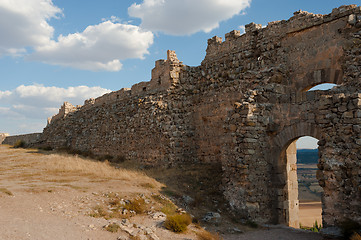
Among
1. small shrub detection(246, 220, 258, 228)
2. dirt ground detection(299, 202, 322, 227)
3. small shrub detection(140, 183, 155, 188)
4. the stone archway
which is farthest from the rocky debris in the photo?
dirt ground detection(299, 202, 322, 227)

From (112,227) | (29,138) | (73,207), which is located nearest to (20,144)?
(29,138)

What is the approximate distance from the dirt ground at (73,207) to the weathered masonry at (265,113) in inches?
57.9

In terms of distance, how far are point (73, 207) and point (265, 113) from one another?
6.31 m

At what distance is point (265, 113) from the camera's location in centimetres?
948

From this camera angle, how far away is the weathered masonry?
7505mm

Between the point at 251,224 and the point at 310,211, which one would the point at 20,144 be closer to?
the point at 251,224

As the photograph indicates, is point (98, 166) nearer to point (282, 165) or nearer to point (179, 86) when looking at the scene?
point (179, 86)

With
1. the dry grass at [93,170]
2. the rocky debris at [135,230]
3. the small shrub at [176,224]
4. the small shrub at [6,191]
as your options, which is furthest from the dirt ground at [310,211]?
the small shrub at [6,191]

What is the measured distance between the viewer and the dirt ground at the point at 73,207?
6176 millimetres

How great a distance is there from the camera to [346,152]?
7289mm

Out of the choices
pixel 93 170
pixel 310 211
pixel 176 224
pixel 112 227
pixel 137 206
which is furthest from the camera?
pixel 310 211

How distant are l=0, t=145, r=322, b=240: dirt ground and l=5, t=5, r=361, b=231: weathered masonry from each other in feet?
4.82

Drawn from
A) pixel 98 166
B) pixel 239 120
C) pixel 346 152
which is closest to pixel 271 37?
pixel 239 120

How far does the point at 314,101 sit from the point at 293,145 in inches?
93.6
